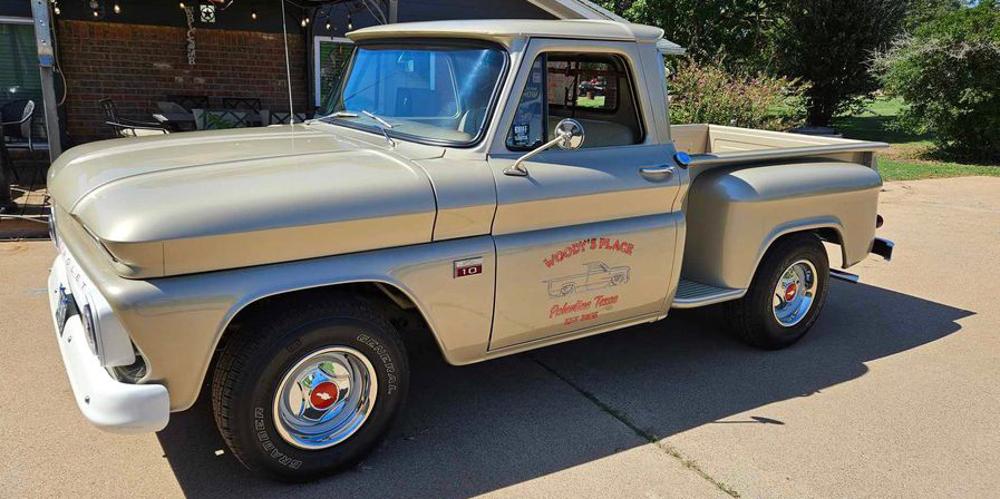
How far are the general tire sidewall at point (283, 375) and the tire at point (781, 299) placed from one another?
2467 mm

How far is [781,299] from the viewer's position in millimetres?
5000

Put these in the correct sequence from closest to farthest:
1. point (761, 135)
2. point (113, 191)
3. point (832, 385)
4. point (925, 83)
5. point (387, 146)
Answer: point (113, 191) → point (387, 146) → point (832, 385) → point (761, 135) → point (925, 83)

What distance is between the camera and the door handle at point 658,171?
3986 mm

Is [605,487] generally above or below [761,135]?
below

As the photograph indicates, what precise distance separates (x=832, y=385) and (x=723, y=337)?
0.87 m

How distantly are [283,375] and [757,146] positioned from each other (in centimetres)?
428

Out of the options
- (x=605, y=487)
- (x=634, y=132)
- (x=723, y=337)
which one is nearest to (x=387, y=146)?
(x=634, y=132)

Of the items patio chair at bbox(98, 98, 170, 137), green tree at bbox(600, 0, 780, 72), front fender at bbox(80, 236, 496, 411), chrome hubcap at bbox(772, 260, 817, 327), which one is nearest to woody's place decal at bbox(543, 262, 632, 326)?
front fender at bbox(80, 236, 496, 411)

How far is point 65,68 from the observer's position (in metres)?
9.98

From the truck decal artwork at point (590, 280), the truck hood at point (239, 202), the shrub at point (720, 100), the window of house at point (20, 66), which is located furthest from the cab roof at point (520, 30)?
the window of house at point (20, 66)

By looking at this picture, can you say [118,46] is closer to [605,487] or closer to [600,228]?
[600,228]

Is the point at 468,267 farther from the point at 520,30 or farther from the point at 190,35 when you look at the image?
the point at 190,35

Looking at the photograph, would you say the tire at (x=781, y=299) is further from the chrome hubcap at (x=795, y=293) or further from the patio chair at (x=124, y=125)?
the patio chair at (x=124, y=125)

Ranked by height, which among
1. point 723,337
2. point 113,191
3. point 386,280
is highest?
point 113,191
